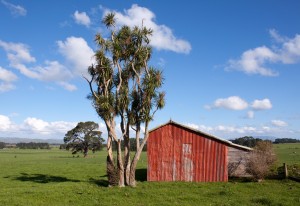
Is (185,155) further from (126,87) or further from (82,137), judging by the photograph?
(82,137)

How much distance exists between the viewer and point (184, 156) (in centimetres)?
3192

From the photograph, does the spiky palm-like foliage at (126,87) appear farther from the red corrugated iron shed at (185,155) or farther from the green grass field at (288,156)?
the green grass field at (288,156)

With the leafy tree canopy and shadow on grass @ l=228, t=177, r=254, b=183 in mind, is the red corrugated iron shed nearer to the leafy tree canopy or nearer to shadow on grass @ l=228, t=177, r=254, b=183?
shadow on grass @ l=228, t=177, r=254, b=183

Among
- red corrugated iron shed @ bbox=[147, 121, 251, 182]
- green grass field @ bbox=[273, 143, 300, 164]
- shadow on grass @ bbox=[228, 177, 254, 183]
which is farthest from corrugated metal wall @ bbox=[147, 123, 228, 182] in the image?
green grass field @ bbox=[273, 143, 300, 164]

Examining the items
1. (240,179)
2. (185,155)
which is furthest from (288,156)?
(185,155)

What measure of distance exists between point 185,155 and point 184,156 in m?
0.12

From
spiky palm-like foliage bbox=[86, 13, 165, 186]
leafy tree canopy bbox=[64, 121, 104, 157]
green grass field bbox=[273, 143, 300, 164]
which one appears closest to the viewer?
spiky palm-like foliage bbox=[86, 13, 165, 186]

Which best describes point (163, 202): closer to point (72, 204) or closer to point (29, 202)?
point (72, 204)

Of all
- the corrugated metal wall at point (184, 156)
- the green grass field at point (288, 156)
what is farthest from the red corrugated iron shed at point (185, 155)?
the green grass field at point (288, 156)

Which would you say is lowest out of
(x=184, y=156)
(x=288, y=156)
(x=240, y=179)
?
(x=240, y=179)

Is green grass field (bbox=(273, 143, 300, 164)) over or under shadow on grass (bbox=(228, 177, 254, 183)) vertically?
over

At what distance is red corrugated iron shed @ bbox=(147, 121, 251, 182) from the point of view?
31.5m

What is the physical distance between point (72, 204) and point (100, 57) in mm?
12612

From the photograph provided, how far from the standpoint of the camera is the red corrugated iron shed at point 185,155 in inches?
1241
